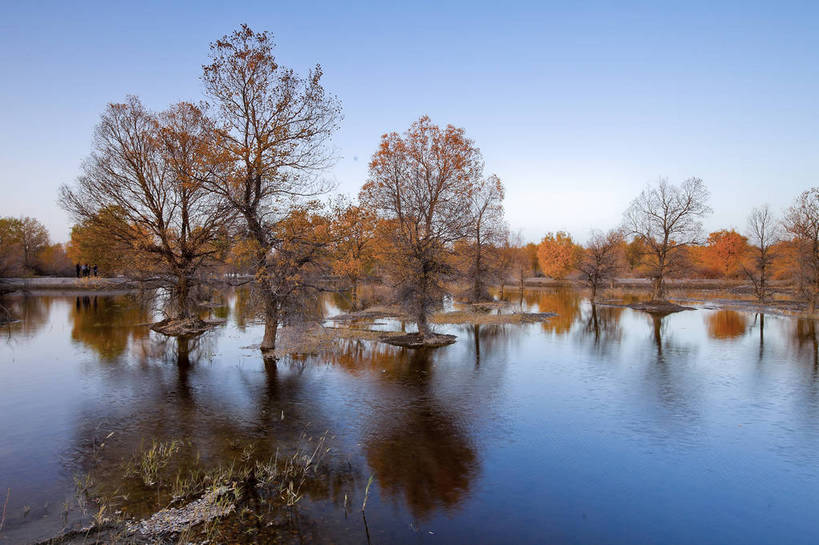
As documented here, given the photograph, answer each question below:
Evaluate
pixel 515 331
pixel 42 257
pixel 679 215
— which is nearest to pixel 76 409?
pixel 515 331

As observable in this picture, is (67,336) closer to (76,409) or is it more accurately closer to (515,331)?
(76,409)

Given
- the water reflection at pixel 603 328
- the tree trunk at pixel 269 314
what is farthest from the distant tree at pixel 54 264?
the water reflection at pixel 603 328

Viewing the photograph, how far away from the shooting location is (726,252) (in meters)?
103

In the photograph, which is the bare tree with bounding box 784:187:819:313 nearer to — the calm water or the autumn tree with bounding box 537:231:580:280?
the calm water

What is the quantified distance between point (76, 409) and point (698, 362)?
2702 centimetres

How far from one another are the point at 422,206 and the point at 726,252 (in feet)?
330

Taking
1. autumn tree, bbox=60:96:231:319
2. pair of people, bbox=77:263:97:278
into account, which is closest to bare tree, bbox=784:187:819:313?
autumn tree, bbox=60:96:231:319

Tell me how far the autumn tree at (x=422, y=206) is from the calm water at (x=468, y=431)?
487 centimetres

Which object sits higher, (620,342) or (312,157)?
(312,157)

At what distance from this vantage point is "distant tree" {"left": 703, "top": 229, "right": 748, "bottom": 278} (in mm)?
100062

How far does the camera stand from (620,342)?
99.5ft

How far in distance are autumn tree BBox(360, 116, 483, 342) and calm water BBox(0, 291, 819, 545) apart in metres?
4.87

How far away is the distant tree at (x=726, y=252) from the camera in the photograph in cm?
10006

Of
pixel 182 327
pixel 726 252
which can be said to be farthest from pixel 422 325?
pixel 726 252
